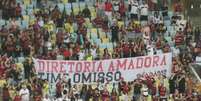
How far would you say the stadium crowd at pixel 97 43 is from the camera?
31000 millimetres

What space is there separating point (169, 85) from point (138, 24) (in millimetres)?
5468

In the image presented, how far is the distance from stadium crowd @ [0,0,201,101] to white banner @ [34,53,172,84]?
26 cm

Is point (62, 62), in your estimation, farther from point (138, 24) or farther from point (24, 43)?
point (138, 24)

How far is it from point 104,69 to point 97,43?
11.5 ft

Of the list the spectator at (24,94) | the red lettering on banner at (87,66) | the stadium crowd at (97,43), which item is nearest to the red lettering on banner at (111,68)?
the stadium crowd at (97,43)

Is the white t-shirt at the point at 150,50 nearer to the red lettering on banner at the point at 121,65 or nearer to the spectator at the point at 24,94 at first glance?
the red lettering on banner at the point at 121,65

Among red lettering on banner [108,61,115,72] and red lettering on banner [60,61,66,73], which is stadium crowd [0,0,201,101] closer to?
red lettering on banner [60,61,66,73]

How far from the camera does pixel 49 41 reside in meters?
34.2

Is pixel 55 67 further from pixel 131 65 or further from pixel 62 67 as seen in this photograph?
pixel 131 65

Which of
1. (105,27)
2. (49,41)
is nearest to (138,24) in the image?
(105,27)

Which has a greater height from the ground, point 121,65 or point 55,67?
point 55,67

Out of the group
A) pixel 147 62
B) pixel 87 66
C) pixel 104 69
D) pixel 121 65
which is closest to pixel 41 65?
pixel 87 66

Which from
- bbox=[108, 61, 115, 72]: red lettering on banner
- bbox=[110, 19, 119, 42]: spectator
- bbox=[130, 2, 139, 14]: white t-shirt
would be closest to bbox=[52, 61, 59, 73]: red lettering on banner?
bbox=[108, 61, 115, 72]: red lettering on banner

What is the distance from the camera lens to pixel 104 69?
31.6 metres
